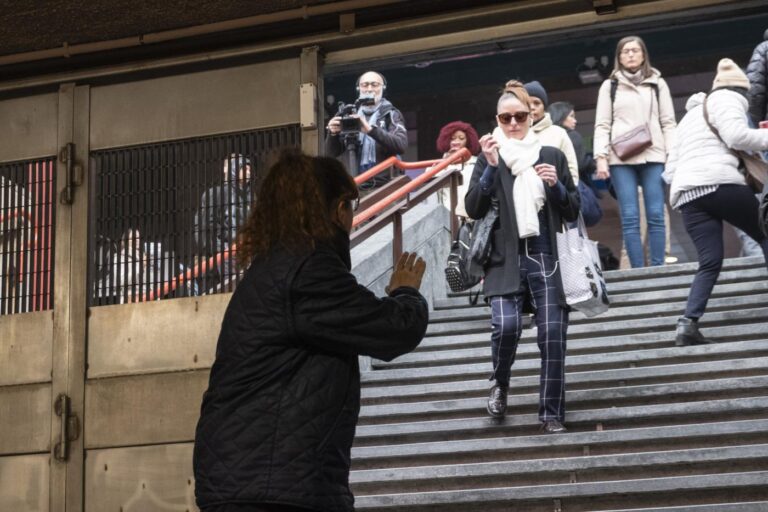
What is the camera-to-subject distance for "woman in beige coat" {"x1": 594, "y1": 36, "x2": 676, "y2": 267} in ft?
33.6

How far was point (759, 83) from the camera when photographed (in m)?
8.80

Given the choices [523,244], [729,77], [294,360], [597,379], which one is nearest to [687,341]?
[597,379]

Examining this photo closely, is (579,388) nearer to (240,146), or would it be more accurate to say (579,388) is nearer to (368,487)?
(368,487)

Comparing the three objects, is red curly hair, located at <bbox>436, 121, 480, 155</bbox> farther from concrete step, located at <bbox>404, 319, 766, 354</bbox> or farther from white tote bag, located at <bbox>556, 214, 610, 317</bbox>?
white tote bag, located at <bbox>556, 214, 610, 317</bbox>

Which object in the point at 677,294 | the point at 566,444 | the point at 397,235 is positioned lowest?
the point at 566,444

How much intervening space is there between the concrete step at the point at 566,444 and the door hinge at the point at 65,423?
2684 millimetres

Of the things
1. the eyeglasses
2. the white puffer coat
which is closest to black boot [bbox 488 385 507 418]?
the eyeglasses

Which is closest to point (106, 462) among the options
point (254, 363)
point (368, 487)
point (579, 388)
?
point (254, 363)

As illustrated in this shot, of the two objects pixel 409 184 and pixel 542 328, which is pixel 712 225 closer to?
pixel 542 328

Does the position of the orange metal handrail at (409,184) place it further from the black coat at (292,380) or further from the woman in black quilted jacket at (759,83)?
the black coat at (292,380)

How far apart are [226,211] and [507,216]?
2747 millimetres

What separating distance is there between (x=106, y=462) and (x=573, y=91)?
47.3 feet

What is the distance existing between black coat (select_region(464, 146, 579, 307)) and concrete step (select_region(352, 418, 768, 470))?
2.64ft

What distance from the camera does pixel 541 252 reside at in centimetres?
743
